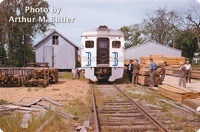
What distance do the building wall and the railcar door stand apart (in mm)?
16181

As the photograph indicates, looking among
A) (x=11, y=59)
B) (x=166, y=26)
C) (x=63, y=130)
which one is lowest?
(x=63, y=130)

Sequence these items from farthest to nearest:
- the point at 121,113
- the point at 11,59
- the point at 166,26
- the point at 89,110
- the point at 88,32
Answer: the point at 166,26 < the point at 11,59 < the point at 88,32 < the point at 89,110 < the point at 121,113

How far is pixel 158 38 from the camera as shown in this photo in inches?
2083

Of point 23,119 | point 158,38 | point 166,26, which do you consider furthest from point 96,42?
point 158,38

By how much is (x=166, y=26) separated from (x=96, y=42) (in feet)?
80.4

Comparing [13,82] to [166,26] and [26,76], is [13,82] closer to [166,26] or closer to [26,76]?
[26,76]

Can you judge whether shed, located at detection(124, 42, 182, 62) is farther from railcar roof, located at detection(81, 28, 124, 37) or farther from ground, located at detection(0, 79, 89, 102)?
ground, located at detection(0, 79, 89, 102)

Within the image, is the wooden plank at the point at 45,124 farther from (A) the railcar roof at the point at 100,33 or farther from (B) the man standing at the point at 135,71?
(B) the man standing at the point at 135,71

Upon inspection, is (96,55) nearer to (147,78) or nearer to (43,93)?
(147,78)

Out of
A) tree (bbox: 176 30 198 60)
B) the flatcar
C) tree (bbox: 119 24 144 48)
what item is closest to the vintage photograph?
Result: the flatcar

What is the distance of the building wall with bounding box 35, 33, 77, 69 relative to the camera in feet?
114

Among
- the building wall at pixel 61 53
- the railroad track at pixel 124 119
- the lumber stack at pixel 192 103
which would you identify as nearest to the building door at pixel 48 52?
the building wall at pixel 61 53

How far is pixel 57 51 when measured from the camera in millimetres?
35438

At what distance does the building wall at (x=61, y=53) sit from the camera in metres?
34.8
